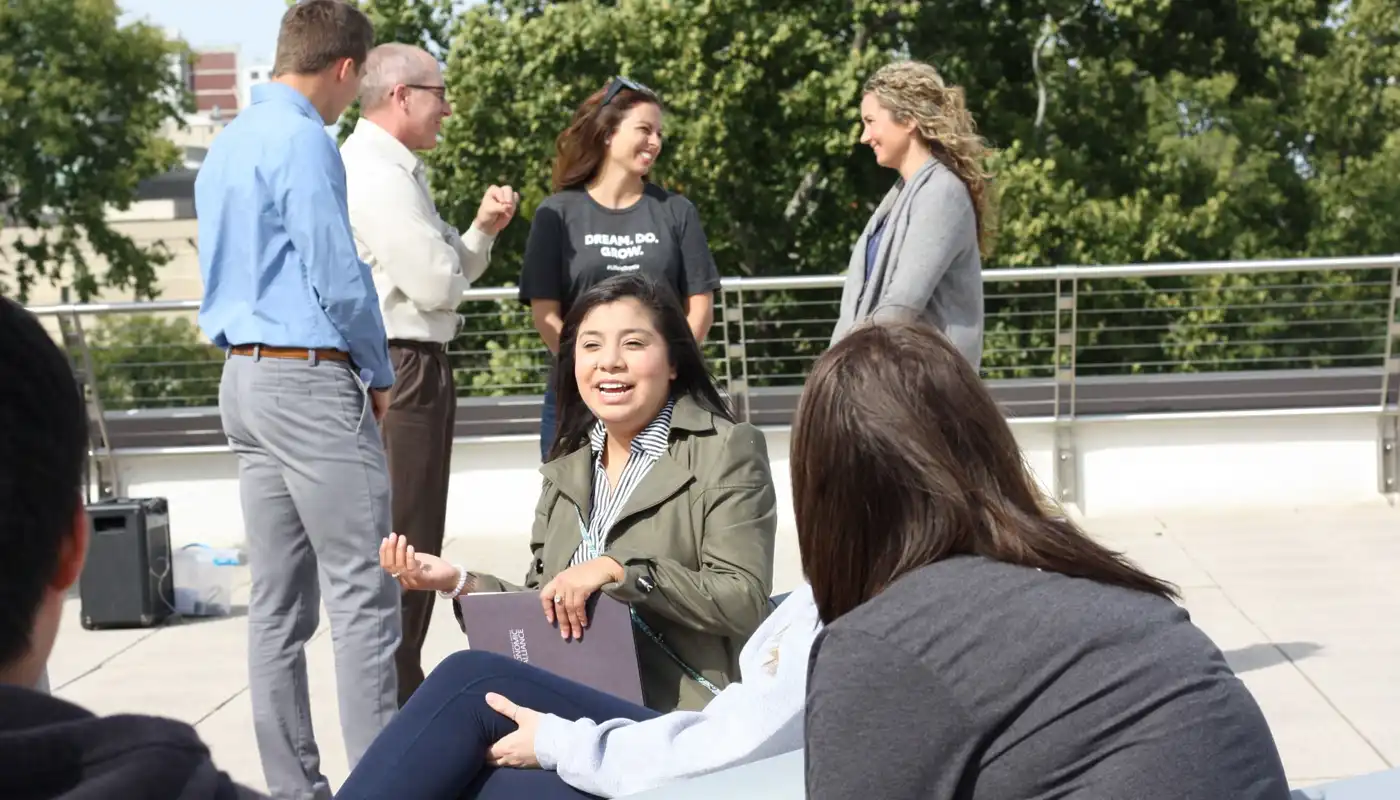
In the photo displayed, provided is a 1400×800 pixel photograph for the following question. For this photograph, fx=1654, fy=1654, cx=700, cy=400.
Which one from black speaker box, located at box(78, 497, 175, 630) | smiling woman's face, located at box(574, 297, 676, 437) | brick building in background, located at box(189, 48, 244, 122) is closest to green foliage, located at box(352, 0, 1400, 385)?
black speaker box, located at box(78, 497, 175, 630)

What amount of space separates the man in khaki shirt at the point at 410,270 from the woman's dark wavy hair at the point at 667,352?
111cm

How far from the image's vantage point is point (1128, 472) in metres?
9.09

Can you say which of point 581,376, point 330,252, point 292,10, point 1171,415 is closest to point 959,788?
point 581,376

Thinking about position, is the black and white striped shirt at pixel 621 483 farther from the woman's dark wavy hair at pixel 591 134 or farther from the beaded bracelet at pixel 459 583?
the woman's dark wavy hair at pixel 591 134

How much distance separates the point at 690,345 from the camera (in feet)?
12.1

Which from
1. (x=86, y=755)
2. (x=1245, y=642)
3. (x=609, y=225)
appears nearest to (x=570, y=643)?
(x=86, y=755)

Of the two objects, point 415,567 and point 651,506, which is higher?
point 651,506

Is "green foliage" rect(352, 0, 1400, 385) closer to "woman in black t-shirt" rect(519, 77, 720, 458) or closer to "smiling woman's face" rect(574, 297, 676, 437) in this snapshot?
"woman in black t-shirt" rect(519, 77, 720, 458)

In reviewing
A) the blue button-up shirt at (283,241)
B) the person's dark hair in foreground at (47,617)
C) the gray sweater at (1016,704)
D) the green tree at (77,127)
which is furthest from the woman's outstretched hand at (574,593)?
the green tree at (77,127)

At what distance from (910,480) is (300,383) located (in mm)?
2382

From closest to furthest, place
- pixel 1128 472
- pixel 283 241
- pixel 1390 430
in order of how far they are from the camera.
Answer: pixel 283 241, pixel 1390 430, pixel 1128 472

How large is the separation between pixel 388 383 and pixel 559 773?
5.44 ft

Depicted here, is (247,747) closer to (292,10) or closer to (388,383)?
(388,383)

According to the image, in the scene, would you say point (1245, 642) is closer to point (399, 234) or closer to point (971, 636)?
point (399, 234)
